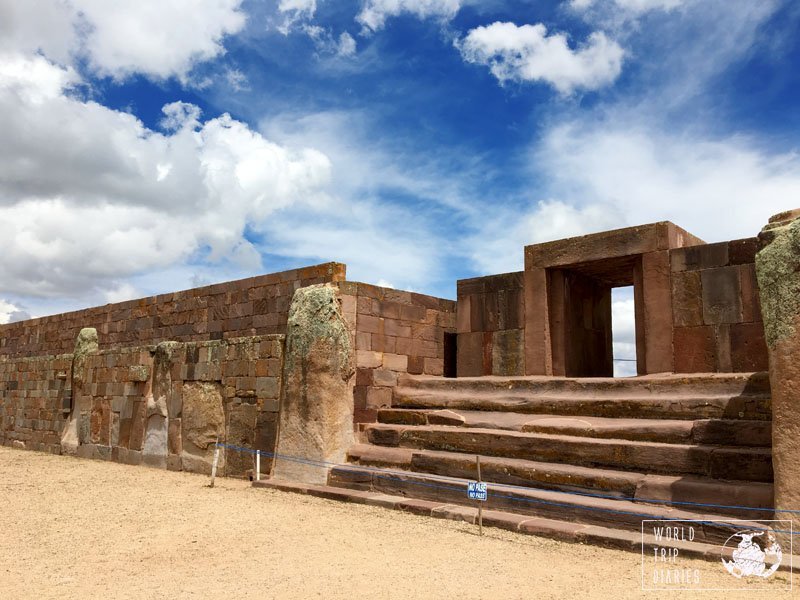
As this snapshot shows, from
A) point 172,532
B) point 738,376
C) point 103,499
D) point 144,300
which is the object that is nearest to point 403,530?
point 172,532

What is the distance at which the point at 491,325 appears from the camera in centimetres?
1029

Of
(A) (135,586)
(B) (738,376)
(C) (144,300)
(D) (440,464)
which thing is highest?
(C) (144,300)

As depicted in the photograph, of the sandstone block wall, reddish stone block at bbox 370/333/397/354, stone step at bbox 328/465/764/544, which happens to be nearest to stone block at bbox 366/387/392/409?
reddish stone block at bbox 370/333/397/354

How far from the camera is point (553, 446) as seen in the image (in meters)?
6.82

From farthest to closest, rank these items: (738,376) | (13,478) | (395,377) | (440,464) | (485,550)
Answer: (13,478) < (395,377) < (440,464) < (738,376) < (485,550)

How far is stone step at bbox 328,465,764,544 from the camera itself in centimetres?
531

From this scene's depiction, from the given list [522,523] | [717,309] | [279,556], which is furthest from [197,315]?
[717,309]

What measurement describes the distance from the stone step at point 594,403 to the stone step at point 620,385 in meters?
0.06

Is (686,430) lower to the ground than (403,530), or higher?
higher

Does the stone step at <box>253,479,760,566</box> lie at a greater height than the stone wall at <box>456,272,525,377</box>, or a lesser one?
lesser

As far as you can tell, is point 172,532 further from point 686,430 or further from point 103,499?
point 686,430

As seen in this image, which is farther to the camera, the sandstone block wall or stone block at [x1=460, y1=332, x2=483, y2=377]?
the sandstone block wall

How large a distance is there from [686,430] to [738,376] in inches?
35.4

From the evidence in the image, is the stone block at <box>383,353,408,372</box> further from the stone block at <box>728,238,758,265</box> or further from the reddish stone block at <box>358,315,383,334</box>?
the stone block at <box>728,238,758,265</box>
